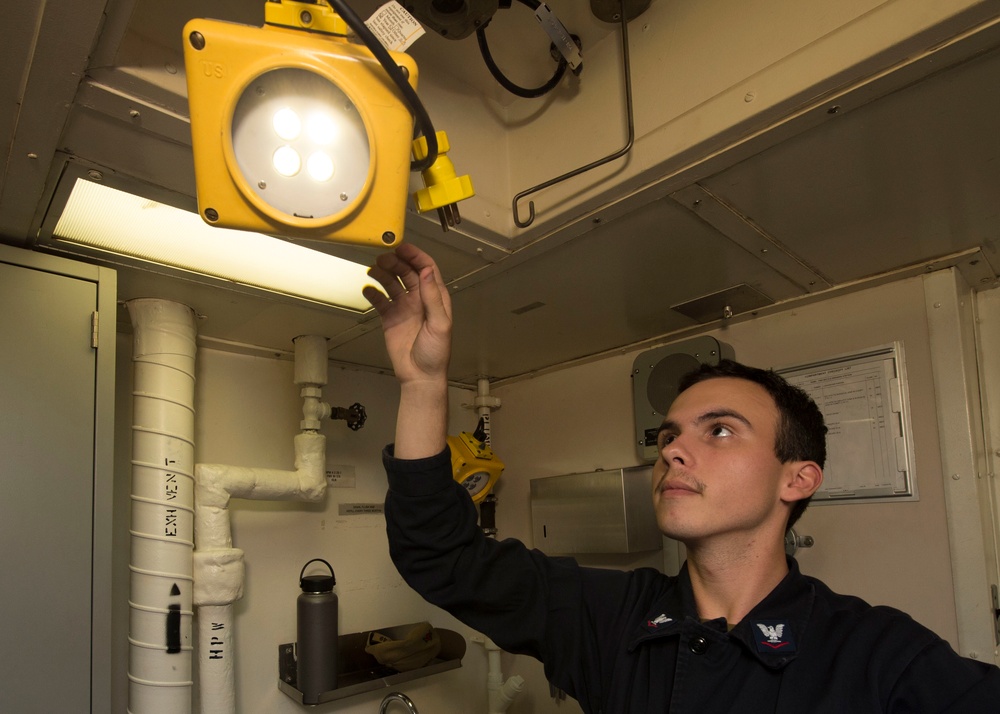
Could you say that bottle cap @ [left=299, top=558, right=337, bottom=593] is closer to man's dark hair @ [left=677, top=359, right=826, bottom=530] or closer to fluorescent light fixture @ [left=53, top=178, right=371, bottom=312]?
fluorescent light fixture @ [left=53, top=178, right=371, bottom=312]

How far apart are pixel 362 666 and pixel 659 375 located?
1.25m

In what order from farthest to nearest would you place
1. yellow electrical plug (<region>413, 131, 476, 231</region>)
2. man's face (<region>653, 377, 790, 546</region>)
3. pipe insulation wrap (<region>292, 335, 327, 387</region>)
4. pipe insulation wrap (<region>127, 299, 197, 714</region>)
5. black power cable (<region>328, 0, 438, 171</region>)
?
pipe insulation wrap (<region>292, 335, 327, 387</region>), pipe insulation wrap (<region>127, 299, 197, 714</region>), man's face (<region>653, 377, 790, 546</region>), yellow electrical plug (<region>413, 131, 476, 231</region>), black power cable (<region>328, 0, 438, 171</region>)

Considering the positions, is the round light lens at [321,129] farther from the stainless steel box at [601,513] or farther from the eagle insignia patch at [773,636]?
the stainless steel box at [601,513]

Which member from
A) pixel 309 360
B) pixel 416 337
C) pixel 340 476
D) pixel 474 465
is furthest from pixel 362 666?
pixel 416 337

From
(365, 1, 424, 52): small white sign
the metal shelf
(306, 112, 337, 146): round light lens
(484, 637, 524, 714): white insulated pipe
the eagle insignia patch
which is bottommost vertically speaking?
(484, 637, 524, 714): white insulated pipe

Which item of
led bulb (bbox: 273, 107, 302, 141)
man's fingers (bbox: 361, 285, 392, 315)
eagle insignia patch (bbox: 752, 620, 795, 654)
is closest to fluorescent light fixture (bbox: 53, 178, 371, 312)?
man's fingers (bbox: 361, 285, 392, 315)

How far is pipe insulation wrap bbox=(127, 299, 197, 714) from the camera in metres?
1.46

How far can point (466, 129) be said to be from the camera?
1.25m

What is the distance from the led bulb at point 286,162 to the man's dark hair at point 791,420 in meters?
0.89

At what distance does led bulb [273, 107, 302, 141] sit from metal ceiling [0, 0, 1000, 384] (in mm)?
275

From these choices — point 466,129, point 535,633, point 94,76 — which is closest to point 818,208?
point 466,129

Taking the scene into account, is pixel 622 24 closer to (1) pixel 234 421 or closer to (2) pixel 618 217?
(2) pixel 618 217

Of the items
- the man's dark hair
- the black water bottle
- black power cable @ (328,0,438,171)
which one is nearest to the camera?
black power cable @ (328,0,438,171)

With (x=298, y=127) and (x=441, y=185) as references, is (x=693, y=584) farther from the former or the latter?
(x=298, y=127)
